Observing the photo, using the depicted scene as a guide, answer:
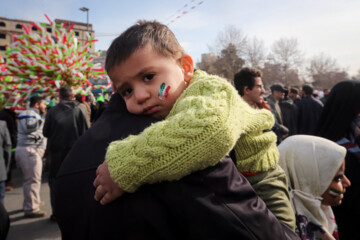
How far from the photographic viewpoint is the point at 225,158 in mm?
853

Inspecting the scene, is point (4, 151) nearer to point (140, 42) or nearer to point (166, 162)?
point (140, 42)

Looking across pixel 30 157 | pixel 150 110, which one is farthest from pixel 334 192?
pixel 30 157

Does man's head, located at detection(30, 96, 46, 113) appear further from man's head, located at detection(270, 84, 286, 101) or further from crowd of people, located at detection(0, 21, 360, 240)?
man's head, located at detection(270, 84, 286, 101)

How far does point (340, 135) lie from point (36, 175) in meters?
5.01

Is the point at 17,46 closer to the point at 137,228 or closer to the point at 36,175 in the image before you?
the point at 36,175

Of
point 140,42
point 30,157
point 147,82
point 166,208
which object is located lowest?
point 30,157

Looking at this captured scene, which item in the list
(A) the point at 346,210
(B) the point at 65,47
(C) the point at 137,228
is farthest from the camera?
(B) the point at 65,47

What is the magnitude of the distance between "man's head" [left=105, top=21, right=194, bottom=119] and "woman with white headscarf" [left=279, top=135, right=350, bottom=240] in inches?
47.8

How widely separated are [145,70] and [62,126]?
3862 millimetres

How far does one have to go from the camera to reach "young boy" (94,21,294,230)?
0.77 meters

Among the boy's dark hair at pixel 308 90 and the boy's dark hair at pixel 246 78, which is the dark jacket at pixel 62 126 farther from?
the boy's dark hair at pixel 308 90

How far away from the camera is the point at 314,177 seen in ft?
6.07

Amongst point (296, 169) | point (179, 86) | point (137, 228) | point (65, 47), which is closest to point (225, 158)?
point (137, 228)

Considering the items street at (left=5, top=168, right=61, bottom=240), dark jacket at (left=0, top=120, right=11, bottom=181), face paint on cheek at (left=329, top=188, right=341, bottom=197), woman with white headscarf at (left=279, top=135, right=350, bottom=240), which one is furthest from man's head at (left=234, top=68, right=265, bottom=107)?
dark jacket at (left=0, top=120, right=11, bottom=181)
